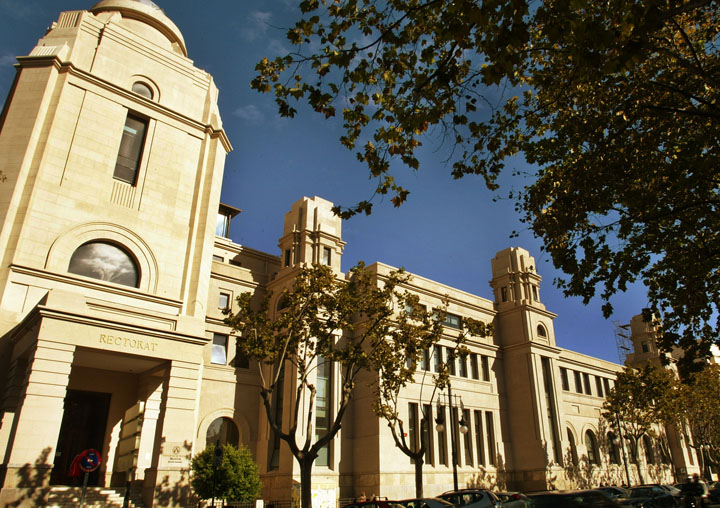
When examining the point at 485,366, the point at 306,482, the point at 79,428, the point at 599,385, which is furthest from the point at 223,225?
the point at 599,385

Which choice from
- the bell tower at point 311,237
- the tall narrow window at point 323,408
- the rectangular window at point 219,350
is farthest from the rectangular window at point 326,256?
the rectangular window at point 219,350

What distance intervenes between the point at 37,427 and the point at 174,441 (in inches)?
181

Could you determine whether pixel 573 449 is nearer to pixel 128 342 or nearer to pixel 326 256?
pixel 326 256

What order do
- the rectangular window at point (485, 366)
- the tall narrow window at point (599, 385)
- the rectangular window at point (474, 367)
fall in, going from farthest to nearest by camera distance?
the tall narrow window at point (599, 385) → the rectangular window at point (485, 366) → the rectangular window at point (474, 367)

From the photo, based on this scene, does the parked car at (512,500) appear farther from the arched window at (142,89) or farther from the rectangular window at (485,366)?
the arched window at (142,89)

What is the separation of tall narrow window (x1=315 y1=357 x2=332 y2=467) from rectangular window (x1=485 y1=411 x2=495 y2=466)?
14.0 meters

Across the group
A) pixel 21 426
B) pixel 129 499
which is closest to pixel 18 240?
pixel 21 426

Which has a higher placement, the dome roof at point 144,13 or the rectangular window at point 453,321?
the dome roof at point 144,13

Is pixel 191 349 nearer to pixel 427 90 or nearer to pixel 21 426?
pixel 21 426

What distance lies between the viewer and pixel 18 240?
820 inches

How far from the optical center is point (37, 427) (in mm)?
16531

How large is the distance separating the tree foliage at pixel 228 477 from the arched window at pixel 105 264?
328 inches

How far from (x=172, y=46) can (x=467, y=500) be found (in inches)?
1107

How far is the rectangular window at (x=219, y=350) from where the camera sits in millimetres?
30219
